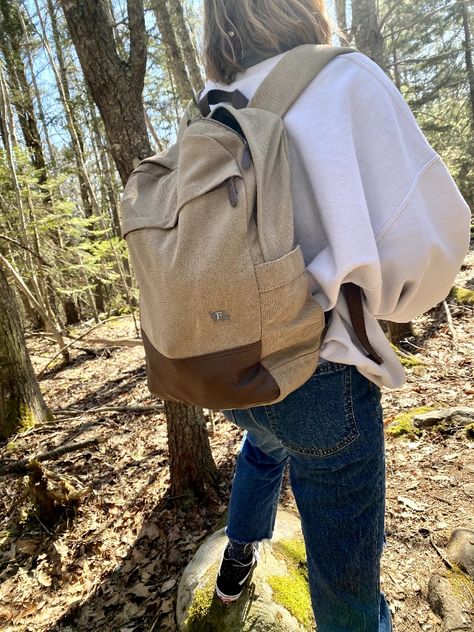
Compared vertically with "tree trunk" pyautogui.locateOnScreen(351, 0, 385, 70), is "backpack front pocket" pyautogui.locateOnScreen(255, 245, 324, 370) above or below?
below

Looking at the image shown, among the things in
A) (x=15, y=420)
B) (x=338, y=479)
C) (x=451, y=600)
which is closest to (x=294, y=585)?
(x=451, y=600)

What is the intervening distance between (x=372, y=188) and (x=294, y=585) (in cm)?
188

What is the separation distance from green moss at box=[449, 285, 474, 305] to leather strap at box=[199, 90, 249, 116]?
6.33 m

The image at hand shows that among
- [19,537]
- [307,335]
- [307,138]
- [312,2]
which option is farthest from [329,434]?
[19,537]

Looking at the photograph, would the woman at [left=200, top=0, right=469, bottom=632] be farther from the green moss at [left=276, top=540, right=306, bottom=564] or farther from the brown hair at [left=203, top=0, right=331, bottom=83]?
the green moss at [left=276, top=540, right=306, bottom=564]

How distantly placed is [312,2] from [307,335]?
88 centimetres

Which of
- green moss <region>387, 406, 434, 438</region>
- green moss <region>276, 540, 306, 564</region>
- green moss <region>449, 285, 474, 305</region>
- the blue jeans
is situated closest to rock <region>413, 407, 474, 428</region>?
green moss <region>387, 406, 434, 438</region>

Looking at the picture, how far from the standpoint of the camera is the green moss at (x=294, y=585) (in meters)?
1.82

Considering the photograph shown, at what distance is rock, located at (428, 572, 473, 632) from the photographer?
172 centimetres

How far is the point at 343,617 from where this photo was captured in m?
1.15

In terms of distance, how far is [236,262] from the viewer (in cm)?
87

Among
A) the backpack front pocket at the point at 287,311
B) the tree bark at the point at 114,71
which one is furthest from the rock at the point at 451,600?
the tree bark at the point at 114,71

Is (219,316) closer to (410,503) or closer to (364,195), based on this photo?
(364,195)

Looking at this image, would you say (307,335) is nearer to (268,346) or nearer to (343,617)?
(268,346)
